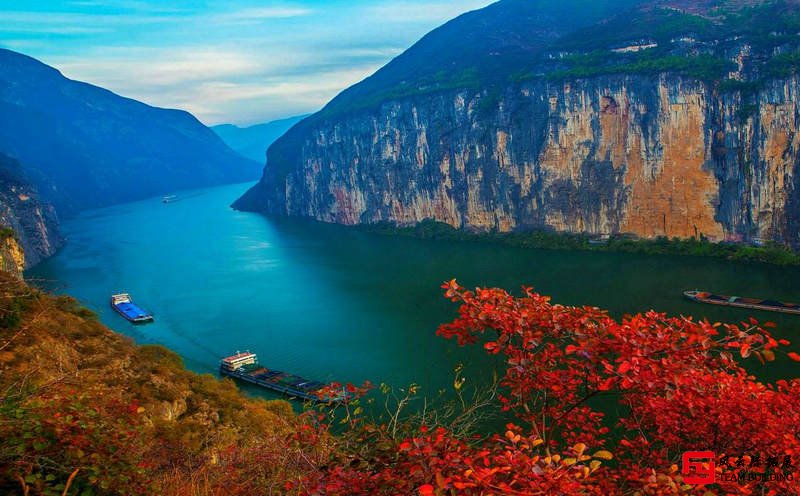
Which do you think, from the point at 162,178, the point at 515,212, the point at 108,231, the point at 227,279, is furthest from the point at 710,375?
the point at 162,178

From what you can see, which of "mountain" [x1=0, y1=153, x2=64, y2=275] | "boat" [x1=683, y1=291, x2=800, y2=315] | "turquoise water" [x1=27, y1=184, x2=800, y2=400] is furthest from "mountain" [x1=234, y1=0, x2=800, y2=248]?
"mountain" [x1=0, y1=153, x2=64, y2=275]

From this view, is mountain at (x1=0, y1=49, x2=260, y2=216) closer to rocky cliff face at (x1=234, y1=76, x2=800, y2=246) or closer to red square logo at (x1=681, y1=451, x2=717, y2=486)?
rocky cliff face at (x1=234, y1=76, x2=800, y2=246)

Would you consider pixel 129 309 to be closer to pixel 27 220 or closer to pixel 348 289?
pixel 348 289

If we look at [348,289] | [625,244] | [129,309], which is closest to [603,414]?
[348,289]

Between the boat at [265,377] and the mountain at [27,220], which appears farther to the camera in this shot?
the mountain at [27,220]

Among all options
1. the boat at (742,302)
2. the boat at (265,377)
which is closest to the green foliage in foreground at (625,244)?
the boat at (742,302)

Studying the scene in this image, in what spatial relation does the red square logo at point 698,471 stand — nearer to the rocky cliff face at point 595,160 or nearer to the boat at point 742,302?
the boat at point 742,302
